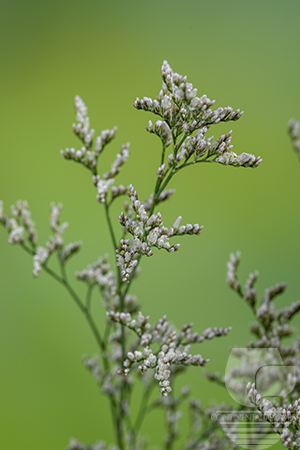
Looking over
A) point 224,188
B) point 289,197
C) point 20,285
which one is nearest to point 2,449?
point 20,285

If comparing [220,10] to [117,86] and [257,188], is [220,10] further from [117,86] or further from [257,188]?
[257,188]

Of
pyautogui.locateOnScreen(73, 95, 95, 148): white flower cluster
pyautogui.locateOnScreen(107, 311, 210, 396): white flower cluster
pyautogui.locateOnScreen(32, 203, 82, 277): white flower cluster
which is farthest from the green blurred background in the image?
pyautogui.locateOnScreen(107, 311, 210, 396): white flower cluster

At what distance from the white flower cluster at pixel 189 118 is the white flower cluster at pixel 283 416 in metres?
0.38

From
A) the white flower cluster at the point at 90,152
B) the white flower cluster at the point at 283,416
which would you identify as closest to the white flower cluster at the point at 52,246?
the white flower cluster at the point at 90,152

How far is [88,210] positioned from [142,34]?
1200 mm

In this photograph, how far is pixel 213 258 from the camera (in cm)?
242

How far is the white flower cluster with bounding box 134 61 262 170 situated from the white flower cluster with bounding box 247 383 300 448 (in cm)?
38

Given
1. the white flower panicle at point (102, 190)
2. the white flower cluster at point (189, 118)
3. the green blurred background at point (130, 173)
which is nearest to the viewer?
the white flower cluster at point (189, 118)

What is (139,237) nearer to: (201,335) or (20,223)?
(201,335)

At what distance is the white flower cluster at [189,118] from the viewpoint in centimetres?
62

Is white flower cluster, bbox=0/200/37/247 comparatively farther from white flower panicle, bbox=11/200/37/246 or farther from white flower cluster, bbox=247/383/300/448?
white flower cluster, bbox=247/383/300/448

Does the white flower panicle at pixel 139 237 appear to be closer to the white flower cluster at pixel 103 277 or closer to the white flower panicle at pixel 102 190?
the white flower panicle at pixel 102 190

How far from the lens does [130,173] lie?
7.86ft

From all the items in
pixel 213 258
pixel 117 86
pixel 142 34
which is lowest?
pixel 213 258
